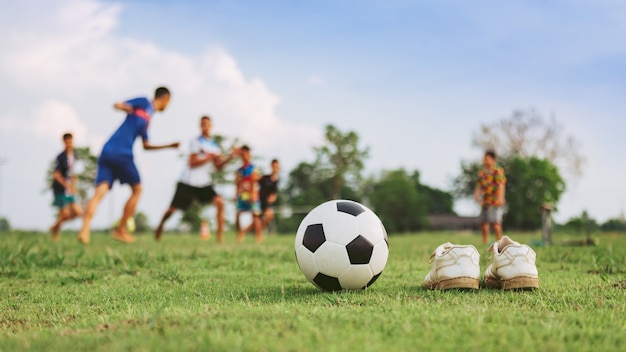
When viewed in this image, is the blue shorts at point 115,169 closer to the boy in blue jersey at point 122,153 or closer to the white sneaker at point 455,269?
the boy in blue jersey at point 122,153

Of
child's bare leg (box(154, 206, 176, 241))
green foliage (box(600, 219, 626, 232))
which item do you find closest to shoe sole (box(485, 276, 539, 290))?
child's bare leg (box(154, 206, 176, 241))

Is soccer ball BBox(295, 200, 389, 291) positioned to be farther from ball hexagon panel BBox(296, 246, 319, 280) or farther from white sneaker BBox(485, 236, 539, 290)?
white sneaker BBox(485, 236, 539, 290)

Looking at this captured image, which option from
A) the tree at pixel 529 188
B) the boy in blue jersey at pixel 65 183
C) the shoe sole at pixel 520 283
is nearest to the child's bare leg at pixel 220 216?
the boy in blue jersey at pixel 65 183

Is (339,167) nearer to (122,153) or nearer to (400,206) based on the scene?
(400,206)

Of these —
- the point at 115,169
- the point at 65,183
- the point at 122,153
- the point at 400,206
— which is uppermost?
the point at 122,153

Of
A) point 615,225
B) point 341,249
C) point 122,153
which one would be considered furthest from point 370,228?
point 615,225

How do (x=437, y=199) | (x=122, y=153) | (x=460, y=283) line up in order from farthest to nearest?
(x=437, y=199) < (x=122, y=153) < (x=460, y=283)

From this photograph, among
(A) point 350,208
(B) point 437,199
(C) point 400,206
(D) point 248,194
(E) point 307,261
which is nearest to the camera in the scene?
(E) point 307,261

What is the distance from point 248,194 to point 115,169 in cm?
475

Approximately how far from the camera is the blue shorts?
894 cm

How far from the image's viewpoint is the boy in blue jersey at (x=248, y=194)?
13.4 metres

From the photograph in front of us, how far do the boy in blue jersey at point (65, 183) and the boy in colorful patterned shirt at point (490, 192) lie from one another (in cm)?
925

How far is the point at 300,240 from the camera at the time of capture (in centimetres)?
421

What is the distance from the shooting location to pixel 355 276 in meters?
4.00
